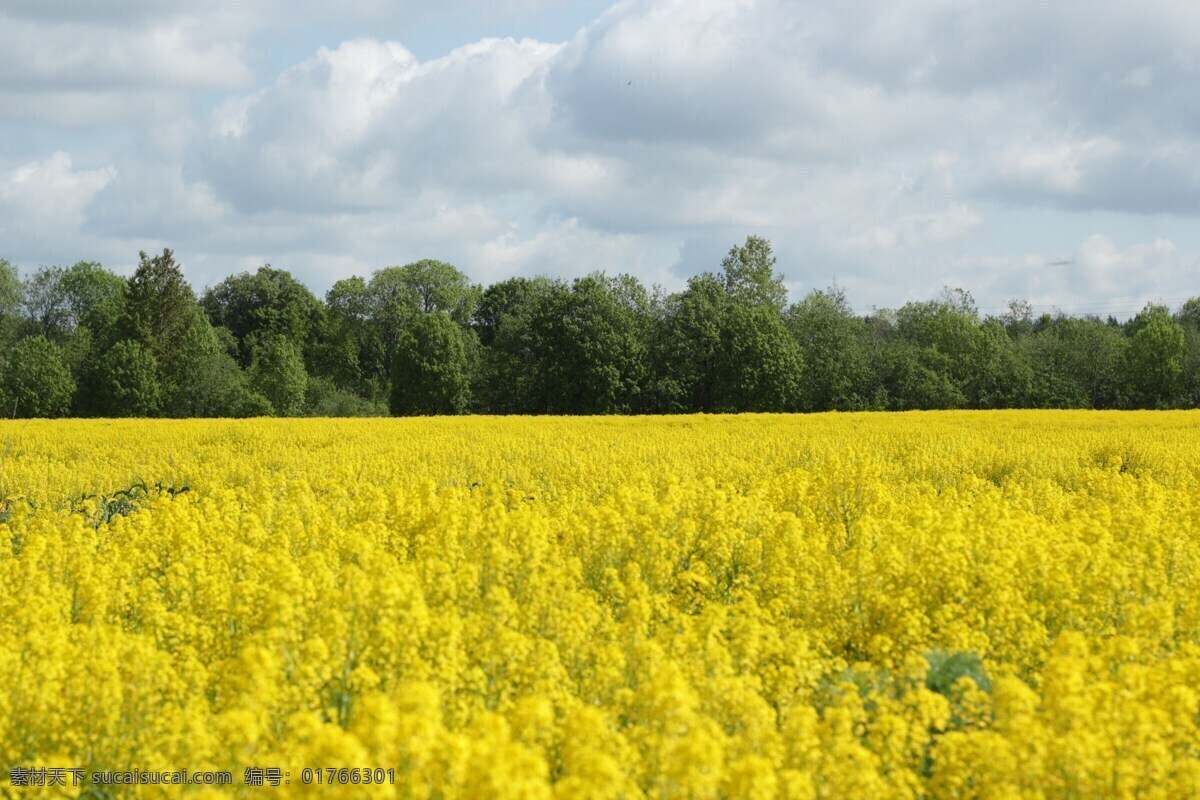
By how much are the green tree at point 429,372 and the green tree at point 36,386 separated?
1917 cm

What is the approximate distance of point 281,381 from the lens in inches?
2680

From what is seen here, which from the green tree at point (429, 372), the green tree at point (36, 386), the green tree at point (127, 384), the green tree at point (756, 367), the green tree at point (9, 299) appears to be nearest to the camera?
the green tree at point (127, 384)

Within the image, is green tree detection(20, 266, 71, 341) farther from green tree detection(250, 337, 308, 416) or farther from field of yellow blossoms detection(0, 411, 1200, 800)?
field of yellow blossoms detection(0, 411, 1200, 800)

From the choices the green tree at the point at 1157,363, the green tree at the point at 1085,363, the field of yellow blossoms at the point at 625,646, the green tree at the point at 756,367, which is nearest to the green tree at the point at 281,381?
the green tree at the point at 756,367

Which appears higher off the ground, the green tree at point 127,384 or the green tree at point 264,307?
the green tree at point 264,307

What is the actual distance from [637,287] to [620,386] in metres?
11.6

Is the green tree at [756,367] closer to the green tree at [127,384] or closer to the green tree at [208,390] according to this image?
the green tree at [208,390]

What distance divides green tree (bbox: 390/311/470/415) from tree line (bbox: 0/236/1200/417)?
96mm

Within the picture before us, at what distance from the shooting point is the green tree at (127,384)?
6112 centimetres

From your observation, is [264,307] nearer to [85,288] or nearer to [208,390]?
[85,288]

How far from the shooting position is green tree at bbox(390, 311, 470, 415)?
67.2m

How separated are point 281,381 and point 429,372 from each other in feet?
31.2

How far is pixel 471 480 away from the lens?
1532 cm

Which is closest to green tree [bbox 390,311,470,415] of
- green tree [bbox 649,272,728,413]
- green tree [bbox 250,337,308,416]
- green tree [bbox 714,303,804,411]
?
green tree [bbox 250,337,308,416]
